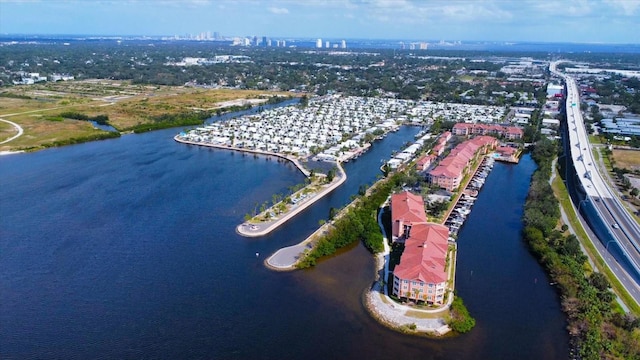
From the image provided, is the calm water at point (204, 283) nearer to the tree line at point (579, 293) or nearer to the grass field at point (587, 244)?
the tree line at point (579, 293)

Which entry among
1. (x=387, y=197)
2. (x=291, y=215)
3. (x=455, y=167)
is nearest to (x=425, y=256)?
(x=291, y=215)

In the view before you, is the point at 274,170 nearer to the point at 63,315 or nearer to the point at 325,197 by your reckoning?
the point at 325,197

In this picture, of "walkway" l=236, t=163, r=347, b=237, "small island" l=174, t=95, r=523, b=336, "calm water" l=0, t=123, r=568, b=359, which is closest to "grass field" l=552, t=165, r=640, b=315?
"calm water" l=0, t=123, r=568, b=359

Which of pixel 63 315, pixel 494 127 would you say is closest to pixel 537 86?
pixel 494 127

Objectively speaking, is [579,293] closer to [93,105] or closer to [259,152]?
[259,152]

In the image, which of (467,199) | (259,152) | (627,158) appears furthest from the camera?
(259,152)

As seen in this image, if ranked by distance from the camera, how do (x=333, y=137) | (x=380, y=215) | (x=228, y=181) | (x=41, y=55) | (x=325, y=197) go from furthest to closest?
(x=41, y=55) → (x=333, y=137) → (x=228, y=181) → (x=325, y=197) → (x=380, y=215)
